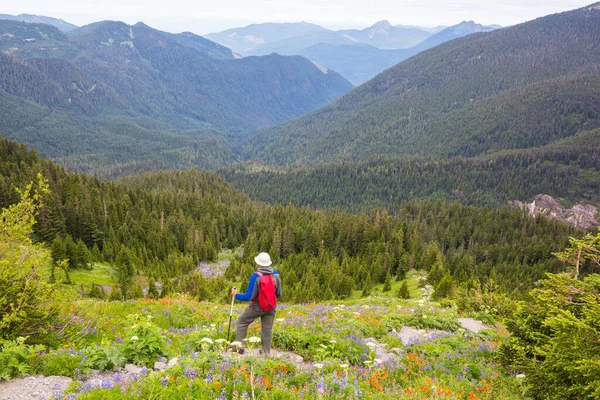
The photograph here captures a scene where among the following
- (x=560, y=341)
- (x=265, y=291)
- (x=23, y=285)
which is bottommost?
(x=560, y=341)

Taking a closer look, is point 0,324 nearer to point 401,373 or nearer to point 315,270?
point 401,373

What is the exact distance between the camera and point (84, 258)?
58781 mm

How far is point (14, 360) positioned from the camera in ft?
32.6

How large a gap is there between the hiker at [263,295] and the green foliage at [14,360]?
5900 millimetres

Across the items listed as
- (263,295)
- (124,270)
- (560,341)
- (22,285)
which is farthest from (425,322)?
(124,270)

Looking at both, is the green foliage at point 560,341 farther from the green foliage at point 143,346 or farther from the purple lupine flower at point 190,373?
the green foliage at point 143,346

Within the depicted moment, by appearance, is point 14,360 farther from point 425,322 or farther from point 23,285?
point 425,322

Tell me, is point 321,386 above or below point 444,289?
above

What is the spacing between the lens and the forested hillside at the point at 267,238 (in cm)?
6581

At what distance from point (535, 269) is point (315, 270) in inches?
2859

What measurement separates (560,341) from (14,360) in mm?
14784

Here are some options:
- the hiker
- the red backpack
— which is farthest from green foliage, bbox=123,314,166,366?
the red backpack

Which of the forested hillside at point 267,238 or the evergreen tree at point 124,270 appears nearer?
the evergreen tree at point 124,270

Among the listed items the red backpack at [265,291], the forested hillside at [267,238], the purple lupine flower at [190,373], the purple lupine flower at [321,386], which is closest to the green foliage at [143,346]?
the purple lupine flower at [190,373]
